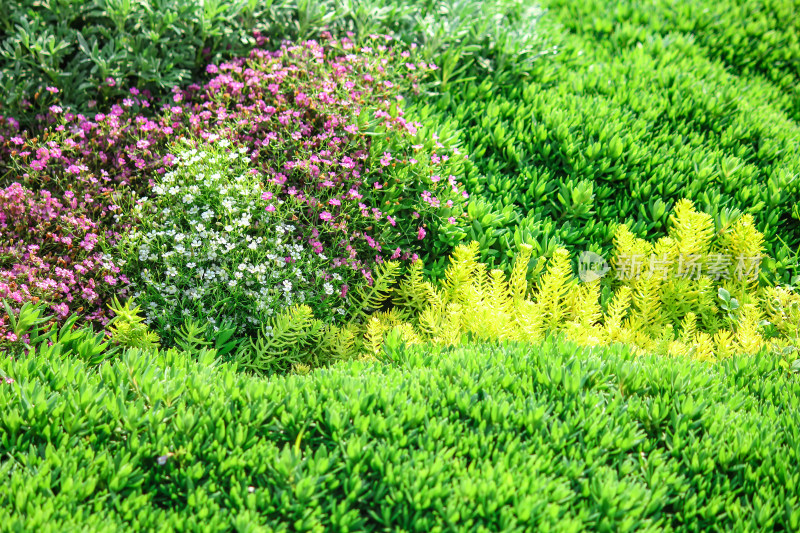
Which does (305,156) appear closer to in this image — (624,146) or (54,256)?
(54,256)

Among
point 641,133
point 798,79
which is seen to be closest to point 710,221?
point 641,133

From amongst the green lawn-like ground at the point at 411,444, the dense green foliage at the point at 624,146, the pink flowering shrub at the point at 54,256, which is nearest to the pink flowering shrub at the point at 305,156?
the pink flowering shrub at the point at 54,256

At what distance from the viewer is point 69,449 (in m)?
2.43

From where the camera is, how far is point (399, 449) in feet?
8.18

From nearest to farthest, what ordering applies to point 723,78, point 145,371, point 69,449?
1. point 69,449
2. point 145,371
3. point 723,78

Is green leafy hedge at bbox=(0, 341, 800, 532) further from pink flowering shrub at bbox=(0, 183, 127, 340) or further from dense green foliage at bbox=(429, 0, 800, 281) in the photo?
dense green foliage at bbox=(429, 0, 800, 281)

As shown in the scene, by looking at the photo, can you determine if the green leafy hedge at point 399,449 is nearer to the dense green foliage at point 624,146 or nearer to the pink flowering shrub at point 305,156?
the pink flowering shrub at point 305,156

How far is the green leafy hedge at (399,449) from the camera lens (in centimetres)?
225

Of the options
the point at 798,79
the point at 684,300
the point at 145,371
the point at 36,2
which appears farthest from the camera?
the point at 798,79

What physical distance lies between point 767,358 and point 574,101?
2685mm

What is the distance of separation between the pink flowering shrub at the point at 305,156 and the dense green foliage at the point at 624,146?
42 cm

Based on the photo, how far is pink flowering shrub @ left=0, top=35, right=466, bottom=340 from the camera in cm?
409

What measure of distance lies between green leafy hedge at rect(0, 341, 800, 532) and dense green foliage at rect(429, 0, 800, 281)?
5.62 feet

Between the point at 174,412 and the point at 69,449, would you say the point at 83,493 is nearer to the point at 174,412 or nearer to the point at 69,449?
the point at 69,449
